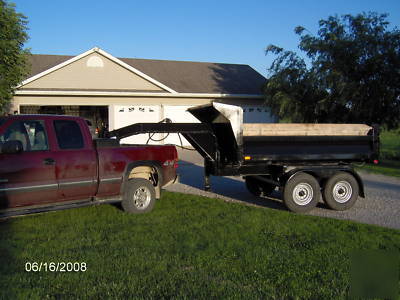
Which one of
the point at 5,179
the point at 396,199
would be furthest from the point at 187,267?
the point at 396,199

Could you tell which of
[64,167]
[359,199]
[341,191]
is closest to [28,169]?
[64,167]

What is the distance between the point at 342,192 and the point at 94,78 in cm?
1646

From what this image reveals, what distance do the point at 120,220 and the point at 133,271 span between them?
2583 mm

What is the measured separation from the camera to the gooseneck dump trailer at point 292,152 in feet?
27.4

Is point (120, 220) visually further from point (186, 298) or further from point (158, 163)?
point (186, 298)

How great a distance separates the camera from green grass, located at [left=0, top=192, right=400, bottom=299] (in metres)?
4.52

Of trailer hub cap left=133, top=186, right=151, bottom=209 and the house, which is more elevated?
the house

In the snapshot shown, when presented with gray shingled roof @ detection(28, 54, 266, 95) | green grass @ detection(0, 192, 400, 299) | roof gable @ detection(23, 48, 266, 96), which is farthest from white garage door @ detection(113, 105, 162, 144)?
green grass @ detection(0, 192, 400, 299)

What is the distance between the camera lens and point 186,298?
4.25 meters

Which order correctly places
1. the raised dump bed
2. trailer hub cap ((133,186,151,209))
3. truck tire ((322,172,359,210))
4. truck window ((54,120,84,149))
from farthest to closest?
truck tire ((322,172,359,210)) → the raised dump bed → trailer hub cap ((133,186,151,209)) → truck window ((54,120,84,149))

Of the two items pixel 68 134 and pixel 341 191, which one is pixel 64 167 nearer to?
pixel 68 134

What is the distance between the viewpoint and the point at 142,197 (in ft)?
26.8

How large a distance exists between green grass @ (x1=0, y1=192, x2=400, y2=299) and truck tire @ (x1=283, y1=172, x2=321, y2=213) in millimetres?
382

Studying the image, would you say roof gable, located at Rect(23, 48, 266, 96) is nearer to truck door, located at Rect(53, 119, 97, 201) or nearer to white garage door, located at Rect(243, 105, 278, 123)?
white garage door, located at Rect(243, 105, 278, 123)
